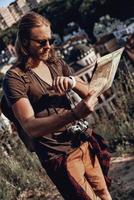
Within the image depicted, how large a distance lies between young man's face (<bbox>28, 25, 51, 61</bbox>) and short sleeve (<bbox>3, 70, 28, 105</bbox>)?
0.16 meters

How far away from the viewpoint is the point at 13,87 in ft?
6.87

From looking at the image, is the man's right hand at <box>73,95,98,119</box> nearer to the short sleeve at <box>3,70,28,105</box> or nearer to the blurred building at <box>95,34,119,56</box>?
the short sleeve at <box>3,70,28,105</box>

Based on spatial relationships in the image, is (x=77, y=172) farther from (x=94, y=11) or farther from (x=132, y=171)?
(x=94, y=11)

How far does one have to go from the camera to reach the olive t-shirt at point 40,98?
6.91 ft

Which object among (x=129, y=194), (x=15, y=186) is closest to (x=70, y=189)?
(x=129, y=194)

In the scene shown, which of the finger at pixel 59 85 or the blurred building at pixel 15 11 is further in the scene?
the blurred building at pixel 15 11

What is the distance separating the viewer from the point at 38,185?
4.59 metres

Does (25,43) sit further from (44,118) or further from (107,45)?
(107,45)

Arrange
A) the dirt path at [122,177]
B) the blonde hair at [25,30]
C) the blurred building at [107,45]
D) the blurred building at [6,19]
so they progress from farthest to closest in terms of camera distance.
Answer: the blurred building at [6,19], the blurred building at [107,45], the dirt path at [122,177], the blonde hair at [25,30]

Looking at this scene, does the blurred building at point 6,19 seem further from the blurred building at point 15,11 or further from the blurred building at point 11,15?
the blurred building at point 15,11

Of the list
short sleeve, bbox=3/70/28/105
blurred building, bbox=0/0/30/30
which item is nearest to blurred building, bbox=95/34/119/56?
blurred building, bbox=0/0/30/30

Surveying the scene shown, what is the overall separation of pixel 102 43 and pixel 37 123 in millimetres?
46272

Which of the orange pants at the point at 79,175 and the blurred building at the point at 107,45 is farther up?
the orange pants at the point at 79,175

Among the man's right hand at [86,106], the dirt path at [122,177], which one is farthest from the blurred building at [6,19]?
the man's right hand at [86,106]
